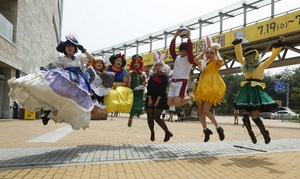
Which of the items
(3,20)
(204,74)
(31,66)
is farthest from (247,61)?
(31,66)

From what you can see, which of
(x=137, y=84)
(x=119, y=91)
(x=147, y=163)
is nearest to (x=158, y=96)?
(x=137, y=84)

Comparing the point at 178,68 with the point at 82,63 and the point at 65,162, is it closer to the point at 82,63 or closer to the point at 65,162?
the point at 82,63

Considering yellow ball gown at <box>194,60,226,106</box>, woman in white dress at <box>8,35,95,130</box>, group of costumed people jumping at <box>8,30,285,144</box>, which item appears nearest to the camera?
woman in white dress at <box>8,35,95,130</box>

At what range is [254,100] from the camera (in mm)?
5375

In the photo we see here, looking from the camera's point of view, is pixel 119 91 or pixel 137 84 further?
pixel 137 84

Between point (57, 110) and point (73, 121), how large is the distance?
339 millimetres

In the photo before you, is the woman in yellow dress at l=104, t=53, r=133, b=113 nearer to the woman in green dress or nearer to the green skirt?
the woman in green dress

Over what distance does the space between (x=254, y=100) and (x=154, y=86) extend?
6.53 feet

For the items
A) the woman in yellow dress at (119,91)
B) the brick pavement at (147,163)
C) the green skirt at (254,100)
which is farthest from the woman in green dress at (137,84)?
the green skirt at (254,100)

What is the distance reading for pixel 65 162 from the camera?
13.9ft

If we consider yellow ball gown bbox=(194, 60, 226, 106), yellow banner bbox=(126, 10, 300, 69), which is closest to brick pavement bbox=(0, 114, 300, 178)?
yellow ball gown bbox=(194, 60, 226, 106)

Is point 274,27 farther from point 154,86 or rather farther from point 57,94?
point 57,94

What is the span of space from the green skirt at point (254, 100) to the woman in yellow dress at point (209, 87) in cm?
40

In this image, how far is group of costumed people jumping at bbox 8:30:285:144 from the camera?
478 centimetres
